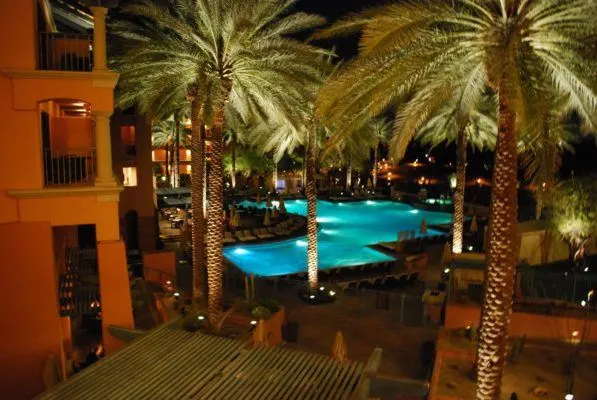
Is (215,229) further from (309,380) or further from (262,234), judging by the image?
(262,234)

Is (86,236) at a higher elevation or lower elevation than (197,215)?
lower

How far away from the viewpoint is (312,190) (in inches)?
774

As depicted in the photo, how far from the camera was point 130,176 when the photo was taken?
969 inches

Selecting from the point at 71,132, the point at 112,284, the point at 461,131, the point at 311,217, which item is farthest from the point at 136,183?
the point at 461,131

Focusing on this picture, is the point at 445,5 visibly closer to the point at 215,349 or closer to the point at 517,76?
the point at 517,76

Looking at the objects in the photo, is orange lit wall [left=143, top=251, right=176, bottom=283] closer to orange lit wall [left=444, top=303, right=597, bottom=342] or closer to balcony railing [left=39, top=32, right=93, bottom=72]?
balcony railing [left=39, top=32, right=93, bottom=72]

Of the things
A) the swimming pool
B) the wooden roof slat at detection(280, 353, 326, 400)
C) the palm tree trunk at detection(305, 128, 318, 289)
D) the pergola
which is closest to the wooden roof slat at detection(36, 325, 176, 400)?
the pergola

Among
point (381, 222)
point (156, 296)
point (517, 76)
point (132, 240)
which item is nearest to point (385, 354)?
point (156, 296)

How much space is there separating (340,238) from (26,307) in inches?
1037

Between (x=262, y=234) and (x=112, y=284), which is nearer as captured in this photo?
(x=112, y=284)

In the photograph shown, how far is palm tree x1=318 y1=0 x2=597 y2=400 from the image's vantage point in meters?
8.08

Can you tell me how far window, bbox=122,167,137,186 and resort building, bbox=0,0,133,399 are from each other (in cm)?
1351

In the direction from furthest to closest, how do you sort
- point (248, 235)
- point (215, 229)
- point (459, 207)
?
point (248, 235) → point (459, 207) → point (215, 229)

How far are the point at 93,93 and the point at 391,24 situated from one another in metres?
6.41
